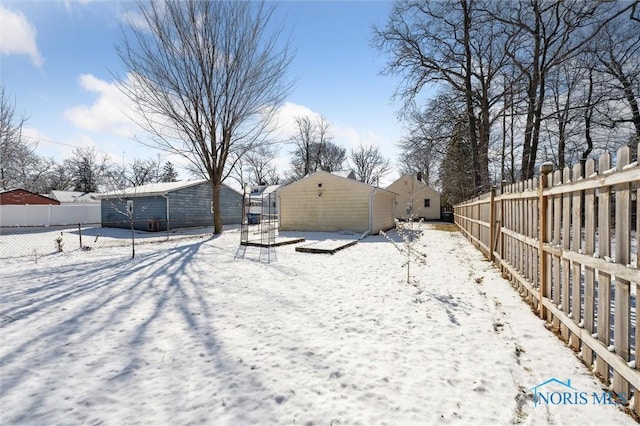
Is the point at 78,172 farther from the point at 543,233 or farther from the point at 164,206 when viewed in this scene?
the point at 543,233

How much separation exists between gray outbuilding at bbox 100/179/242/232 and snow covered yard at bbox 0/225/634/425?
1308 centimetres

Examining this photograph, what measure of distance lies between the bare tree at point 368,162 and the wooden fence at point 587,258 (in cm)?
4198

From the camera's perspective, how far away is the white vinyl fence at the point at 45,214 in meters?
20.8

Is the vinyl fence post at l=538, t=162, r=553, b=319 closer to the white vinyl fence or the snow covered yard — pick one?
the snow covered yard

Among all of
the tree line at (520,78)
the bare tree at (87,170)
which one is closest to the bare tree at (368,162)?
the tree line at (520,78)

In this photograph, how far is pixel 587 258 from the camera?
2.52m

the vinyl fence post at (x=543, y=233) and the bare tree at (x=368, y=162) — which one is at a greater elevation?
the bare tree at (x=368, y=162)

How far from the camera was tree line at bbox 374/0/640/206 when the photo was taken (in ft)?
36.3

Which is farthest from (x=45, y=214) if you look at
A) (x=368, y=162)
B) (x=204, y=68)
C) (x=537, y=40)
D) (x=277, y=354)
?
(x=368, y=162)

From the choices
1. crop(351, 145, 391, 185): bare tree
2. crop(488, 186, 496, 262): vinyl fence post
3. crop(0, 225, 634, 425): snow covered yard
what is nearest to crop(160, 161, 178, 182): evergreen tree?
crop(351, 145, 391, 185): bare tree

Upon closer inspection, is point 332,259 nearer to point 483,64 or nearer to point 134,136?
point 134,136

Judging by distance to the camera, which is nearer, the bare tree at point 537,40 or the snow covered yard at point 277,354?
the snow covered yard at point 277,354

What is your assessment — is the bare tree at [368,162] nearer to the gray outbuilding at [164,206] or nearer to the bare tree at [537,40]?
the gray outbuilding at [164,206]

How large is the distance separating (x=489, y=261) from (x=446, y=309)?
4214 millimetres
